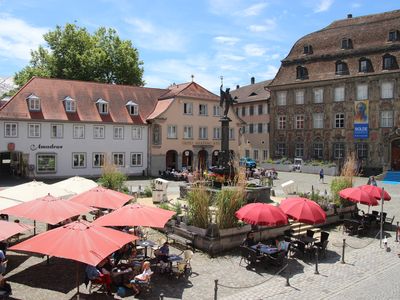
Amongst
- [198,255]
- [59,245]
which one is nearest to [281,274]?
[198,255]

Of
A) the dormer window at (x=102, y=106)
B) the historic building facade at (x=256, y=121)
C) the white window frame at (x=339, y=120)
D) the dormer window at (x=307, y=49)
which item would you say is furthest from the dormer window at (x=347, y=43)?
the dormer window at (x=102, y=106)

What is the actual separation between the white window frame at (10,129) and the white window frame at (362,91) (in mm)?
35432

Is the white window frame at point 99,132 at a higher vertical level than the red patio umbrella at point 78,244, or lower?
higher

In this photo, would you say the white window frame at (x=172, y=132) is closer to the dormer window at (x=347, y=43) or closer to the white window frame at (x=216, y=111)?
the white window frame at (x=216, y=111)

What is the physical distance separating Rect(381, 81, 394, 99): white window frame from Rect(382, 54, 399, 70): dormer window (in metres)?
1.58

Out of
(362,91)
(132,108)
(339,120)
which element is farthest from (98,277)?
(339,120)

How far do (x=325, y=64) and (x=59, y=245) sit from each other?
45.9m

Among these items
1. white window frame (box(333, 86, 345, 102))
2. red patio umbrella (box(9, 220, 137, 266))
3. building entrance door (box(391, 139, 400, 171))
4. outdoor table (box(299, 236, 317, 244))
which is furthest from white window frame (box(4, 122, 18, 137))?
building entrance door (box(391, 139, 400, 171))

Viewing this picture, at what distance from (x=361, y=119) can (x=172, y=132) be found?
21196 millimetres

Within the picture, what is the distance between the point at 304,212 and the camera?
14.4 m

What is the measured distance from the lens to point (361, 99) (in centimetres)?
4619

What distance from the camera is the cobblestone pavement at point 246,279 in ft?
35.4

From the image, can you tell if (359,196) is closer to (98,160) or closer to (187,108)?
(98,160)

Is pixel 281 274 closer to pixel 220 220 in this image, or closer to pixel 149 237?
pixel 220 220
